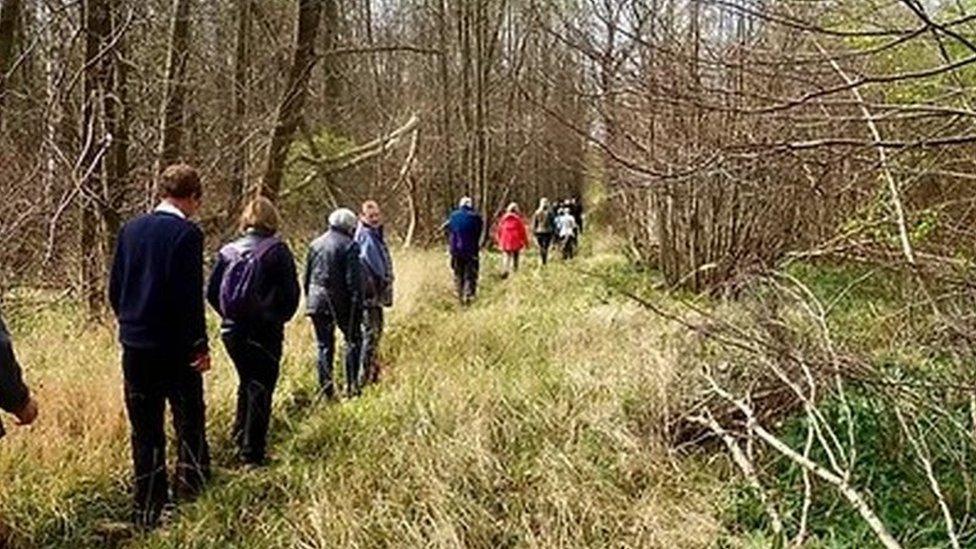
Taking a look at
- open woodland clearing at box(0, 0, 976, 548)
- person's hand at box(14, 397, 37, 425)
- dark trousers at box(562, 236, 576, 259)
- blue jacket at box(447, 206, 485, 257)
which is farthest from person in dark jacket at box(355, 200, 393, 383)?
dark trousers at box(562, 236, 576, 259)

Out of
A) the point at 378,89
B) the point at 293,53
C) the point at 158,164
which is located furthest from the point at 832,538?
the point at 378,89

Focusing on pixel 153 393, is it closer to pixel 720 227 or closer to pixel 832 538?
pixel 832 538

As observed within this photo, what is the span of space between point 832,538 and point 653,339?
9.78 ft

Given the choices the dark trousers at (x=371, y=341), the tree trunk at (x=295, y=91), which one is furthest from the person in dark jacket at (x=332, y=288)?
the tree trunk at (x=295, y=91)

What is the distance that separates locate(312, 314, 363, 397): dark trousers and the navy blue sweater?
2421 mm

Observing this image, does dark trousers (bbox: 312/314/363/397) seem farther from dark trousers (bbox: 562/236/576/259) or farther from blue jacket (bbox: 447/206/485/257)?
dark trousers (bbox: 562/236/576/259)

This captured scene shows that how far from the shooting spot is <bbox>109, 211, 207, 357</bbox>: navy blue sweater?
15.8 ft

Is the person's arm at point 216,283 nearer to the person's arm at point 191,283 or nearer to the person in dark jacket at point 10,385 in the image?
the person's arm at point 191,283

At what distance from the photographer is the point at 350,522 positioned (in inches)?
182

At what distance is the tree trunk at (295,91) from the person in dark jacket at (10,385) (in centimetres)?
758

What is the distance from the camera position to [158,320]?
4836 mm

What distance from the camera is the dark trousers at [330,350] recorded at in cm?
735

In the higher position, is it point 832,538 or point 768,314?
point 768,314

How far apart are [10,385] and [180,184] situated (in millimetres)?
1587
